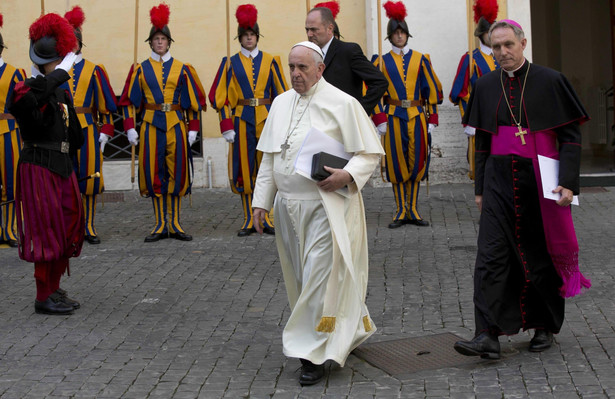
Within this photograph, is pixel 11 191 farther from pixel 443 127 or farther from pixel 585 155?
pixel 585 155

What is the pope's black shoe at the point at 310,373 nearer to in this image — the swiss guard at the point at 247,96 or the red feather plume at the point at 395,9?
the swiss guard at the point at 247,96

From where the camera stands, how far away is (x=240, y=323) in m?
6.76

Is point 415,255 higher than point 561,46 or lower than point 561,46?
lower

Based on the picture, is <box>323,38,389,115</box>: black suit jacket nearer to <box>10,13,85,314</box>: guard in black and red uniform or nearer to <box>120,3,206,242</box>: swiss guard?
<box>10,13,85,314</box>: guard in black and red uniform

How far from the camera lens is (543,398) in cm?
505

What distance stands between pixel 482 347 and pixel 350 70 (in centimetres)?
326

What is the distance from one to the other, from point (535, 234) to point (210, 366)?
6.46 ft

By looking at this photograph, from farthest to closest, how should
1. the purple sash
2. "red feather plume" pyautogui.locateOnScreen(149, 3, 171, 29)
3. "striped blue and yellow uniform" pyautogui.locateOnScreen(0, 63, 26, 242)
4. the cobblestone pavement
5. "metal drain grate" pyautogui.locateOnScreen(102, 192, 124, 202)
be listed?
"metal drain grate" pyautogui.locateOnScreen(102, 192, 124, 202) < "red feather plume" pyautogui.locateOnScreen(149, 3, 171, 29) < "striped blue and yellow uniform" pyautogui.locateOnScreen(0, 63, 26, 242) < the purple sash < the cobblestone pavement

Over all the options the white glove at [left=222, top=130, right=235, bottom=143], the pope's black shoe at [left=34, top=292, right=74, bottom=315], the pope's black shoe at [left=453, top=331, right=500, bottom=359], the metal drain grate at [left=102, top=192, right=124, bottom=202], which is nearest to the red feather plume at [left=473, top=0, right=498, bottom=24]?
the white glove at [left=222, top=130, right=235, bottom=143]

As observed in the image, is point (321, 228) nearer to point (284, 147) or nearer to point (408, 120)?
point (284, 147)

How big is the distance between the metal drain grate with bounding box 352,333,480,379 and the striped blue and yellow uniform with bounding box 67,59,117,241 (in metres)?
4.84

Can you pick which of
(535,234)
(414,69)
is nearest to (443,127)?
(414,69)

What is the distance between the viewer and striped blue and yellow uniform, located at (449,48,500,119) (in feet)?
35.7

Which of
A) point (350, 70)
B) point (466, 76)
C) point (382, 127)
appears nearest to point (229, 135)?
point (382, 127)
